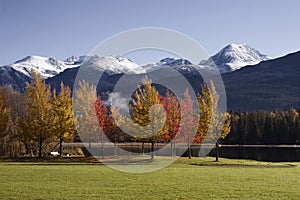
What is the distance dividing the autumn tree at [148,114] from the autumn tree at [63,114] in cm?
898

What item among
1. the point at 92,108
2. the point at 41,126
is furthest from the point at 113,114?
the point at 41,126

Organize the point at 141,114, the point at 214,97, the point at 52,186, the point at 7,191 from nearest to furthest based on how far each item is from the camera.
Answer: the point at 7,191 < the point at 52,186 < the point at 141,114 < the point at 214,97

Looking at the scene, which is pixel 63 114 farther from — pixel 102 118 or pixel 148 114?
pixel 148 114

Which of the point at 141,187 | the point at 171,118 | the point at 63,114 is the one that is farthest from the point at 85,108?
the point at 141,187

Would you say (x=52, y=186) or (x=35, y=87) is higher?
(x=35, y=87)

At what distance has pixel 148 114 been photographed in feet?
159

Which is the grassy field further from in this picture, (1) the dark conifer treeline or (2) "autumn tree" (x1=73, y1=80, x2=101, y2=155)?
(1) the dark conifer treeline

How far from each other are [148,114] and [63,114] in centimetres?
1178

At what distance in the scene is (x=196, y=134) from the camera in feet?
177

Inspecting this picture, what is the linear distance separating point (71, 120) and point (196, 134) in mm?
15274

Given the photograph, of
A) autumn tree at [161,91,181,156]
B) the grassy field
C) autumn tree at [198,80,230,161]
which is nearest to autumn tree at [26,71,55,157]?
autumn tree at [161,91,181,156]

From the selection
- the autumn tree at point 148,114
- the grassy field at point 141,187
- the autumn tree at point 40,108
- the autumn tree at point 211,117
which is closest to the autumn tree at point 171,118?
the autumn tree at point 148,114

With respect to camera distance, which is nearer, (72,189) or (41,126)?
(72,189)

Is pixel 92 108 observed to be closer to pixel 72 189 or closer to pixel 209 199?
pixel 72 189
